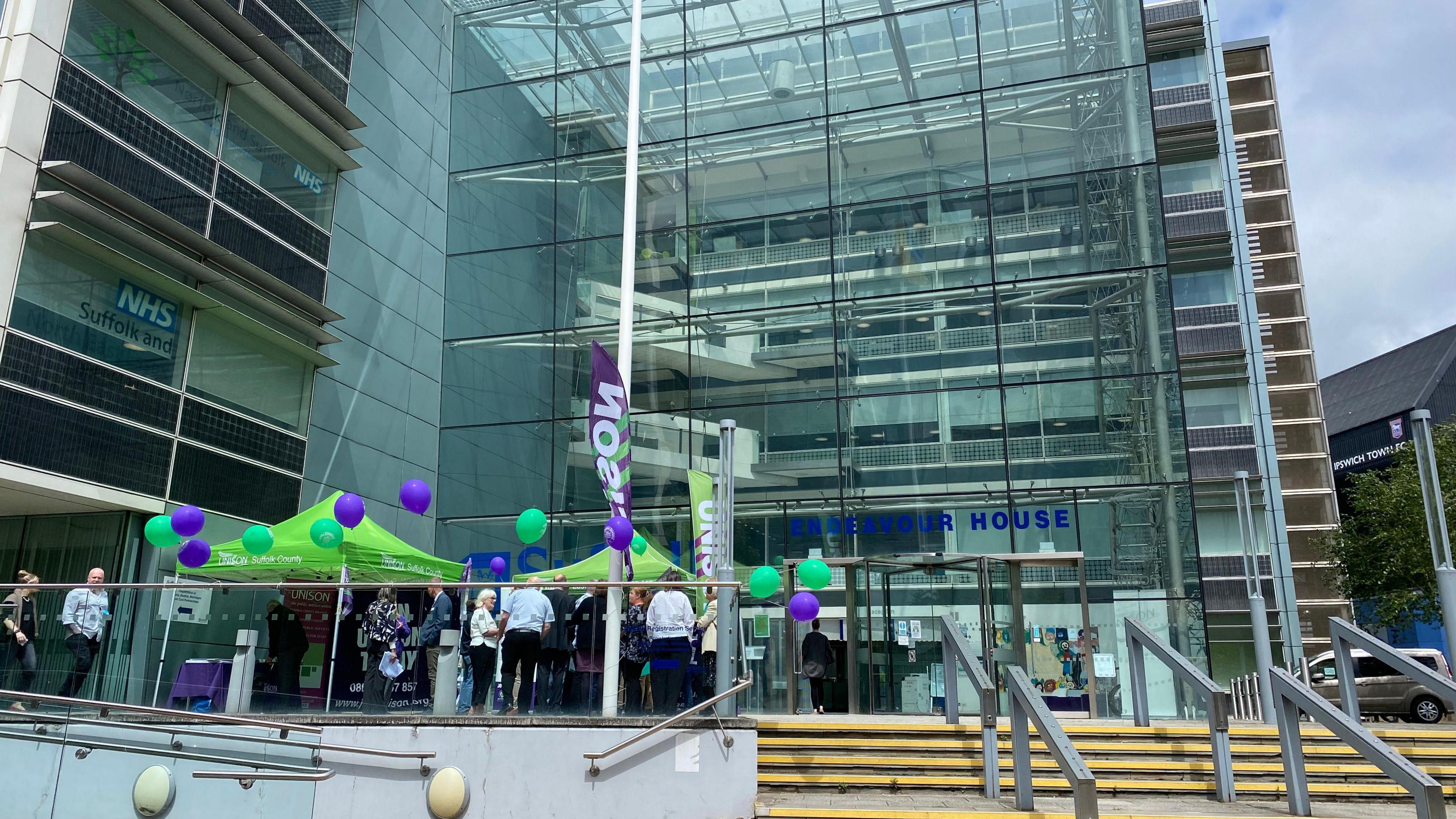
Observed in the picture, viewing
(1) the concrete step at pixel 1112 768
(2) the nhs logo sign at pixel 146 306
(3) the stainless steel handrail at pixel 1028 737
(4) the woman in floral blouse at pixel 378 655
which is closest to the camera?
(3) the stainless steel handrail at pixel 1028 737

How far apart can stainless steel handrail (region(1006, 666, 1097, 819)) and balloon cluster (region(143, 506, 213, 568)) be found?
9829 mm

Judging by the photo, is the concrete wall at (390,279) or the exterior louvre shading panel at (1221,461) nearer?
the concrete wall at (390,279)

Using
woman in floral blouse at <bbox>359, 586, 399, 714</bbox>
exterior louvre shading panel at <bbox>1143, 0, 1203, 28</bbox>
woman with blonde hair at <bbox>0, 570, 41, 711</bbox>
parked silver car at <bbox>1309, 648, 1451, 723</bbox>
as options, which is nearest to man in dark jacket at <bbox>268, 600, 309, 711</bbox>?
woman in floral blouse at <bbox>359, 586, 399, 714</bbox>

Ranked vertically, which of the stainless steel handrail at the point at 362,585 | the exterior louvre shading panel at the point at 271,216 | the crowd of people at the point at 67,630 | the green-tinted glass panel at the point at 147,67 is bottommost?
the crowd of people at the point at 67,630

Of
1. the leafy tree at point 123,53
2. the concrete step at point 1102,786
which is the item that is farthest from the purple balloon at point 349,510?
the leafy tree at point 123,53

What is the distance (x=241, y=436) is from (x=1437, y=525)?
58.7ft

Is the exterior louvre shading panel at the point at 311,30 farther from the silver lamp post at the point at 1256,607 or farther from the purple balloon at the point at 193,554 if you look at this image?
the silver lamp post at the point at 1256,607

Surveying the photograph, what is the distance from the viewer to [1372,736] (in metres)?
8.64

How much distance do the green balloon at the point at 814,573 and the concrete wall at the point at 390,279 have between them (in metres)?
11.0

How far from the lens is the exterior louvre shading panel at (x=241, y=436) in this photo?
1806 centimetres

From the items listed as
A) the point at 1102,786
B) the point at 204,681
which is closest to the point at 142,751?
the point at 204,681

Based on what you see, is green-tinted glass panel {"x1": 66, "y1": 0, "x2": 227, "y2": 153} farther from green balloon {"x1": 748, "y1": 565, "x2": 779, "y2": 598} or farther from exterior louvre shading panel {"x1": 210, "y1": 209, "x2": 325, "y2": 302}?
green balloon {"x1": 748, "y1": 565, "x2": 779, "y2": 598}

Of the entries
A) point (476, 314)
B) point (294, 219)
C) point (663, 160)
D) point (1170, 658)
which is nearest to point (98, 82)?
point (294, 219)

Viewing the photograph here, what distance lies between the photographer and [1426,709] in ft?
73.8
